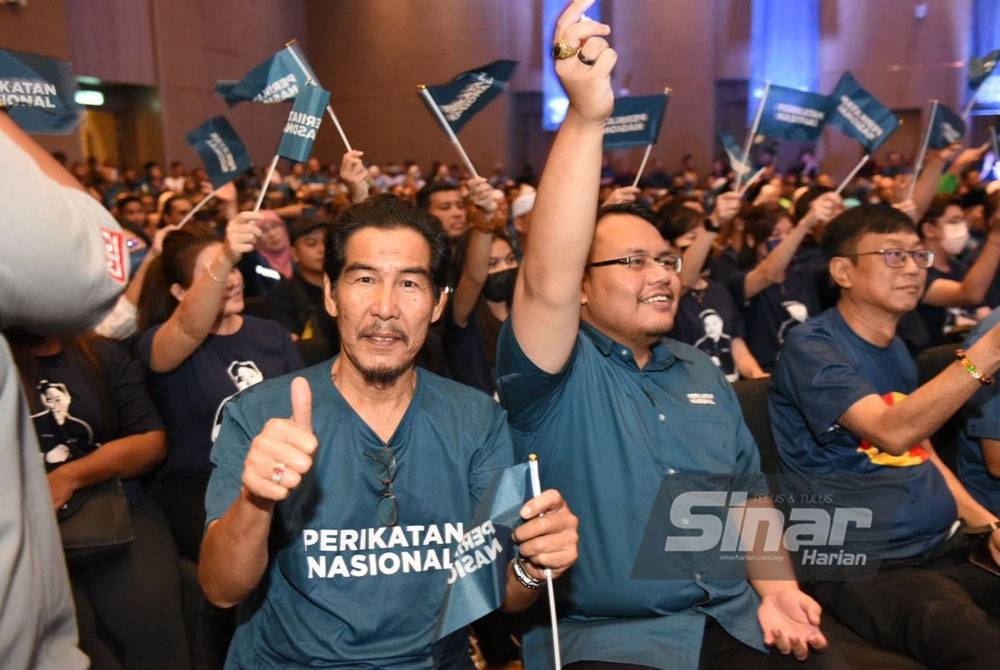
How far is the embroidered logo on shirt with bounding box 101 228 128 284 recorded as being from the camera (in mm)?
1025

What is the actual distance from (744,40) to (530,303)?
20.1 m

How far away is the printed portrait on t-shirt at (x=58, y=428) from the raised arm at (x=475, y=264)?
168cm

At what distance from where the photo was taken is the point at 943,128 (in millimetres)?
6445

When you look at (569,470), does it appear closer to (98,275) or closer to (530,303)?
(530,303)

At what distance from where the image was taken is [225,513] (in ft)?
5.52

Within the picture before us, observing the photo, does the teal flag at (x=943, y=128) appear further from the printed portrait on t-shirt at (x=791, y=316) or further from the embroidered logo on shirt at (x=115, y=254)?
the embroidered logo on shirt at (x=115, y=254)

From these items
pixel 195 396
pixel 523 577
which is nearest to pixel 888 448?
pixel 523 577

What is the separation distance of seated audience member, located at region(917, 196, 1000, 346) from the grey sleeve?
14.6 feet

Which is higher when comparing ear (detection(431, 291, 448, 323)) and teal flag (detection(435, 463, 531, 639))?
ear (detection(431, 291, 448, 323))

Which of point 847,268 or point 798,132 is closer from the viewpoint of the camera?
point 847,268

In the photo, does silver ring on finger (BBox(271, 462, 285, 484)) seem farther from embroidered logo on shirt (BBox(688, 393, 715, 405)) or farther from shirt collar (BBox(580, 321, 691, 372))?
embroidered logo on shirt (BBox(688, 393, 715, 405))

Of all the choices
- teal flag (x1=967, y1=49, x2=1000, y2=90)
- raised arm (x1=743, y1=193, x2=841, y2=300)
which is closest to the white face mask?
raised arm (x1=743, y1=193, x2=841, y2=300)

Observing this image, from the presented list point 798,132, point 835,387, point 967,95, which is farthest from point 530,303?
point 967,95

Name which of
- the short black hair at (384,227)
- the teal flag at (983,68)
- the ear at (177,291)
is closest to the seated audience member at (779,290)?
the teal flag at (983,68)
